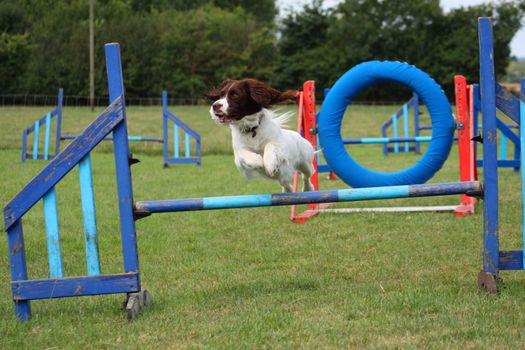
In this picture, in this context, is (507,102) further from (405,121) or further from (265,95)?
(405,121)

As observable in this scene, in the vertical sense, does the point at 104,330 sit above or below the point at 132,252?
below

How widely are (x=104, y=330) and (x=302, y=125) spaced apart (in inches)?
170

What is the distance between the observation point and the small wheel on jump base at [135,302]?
366 centimetres

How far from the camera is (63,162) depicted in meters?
3.75

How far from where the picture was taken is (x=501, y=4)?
A: 150ft

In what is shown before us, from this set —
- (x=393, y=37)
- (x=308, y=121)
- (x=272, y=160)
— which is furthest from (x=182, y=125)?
(x=393, y=37)

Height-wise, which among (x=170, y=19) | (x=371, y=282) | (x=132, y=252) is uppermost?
(x=170, y=19)

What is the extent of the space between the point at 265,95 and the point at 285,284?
1241mm

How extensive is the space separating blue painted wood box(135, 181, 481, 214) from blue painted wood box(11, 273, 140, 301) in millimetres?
416

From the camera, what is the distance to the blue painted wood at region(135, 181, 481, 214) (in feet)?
12.9

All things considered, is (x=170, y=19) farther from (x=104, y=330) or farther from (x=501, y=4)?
(x=104, y=330)

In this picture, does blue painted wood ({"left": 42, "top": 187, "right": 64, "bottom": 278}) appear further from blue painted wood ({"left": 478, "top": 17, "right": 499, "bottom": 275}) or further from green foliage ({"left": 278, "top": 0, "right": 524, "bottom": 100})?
green foliage ({"left": 278, "top": 0, "right": 524, "bottom": 100})

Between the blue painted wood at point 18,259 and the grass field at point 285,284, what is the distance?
3.5 inches

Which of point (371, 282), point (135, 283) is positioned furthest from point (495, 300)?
point (135, 283)
